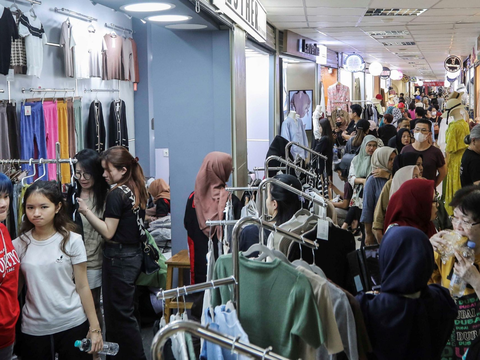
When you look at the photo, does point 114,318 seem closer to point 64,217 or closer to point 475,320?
point 64,217

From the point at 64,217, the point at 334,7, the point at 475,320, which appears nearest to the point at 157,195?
the point at 334,7

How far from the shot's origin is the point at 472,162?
5328 millimetres

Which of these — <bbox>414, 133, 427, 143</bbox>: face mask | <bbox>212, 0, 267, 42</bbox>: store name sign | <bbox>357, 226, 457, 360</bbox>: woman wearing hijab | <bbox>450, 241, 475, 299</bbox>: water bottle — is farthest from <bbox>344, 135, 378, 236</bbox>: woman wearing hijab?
<bbox>357, 226, 457, 360</bbox>: woman wearing hijab

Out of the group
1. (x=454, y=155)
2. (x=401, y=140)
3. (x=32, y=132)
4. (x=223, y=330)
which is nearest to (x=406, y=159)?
(x=454, y=155)

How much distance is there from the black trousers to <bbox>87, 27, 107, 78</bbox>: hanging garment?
22.0 ft

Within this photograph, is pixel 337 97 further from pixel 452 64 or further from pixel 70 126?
pixel 70 126

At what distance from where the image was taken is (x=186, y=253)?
5070 mm

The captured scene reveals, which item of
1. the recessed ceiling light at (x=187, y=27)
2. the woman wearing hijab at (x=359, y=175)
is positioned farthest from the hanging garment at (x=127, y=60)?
the woman wearing hijab at (x=359, y=175)

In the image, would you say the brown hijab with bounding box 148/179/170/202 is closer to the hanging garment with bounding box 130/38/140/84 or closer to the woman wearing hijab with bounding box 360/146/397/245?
the woman wearing hijab with bounding box 360/146/397/245

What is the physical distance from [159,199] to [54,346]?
425cm

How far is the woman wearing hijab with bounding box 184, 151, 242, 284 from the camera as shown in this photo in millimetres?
3941

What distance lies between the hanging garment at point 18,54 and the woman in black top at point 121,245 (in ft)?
12.5

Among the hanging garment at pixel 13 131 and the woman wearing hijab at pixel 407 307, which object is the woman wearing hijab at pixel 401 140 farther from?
the woman wearing hijab at pixel 407 307

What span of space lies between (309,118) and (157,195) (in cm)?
583
